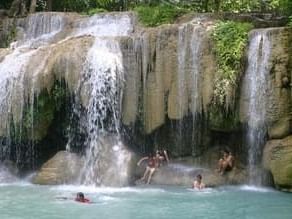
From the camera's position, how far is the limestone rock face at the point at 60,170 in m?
18.0

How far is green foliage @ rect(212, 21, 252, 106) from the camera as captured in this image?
18078 mm

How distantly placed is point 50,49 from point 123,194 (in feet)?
19.9

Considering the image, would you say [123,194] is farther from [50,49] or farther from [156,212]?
[50,49]

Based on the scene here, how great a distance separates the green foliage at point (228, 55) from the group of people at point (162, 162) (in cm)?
166

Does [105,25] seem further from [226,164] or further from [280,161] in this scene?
[280,161]

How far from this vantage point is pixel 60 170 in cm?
1820

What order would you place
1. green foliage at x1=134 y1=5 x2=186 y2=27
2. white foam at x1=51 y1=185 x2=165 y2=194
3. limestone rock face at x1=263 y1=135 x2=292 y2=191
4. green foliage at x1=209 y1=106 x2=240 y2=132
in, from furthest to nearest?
green foliage at x1=134 y1=5 x2=186 y2=27
green foliage at x1=209 y1=106 x2=240 y2=132
white foam at x1=51 y1=185 x2=165 y2=194
limestone rock face at x1=263 y1=135 x2=292 y2=191

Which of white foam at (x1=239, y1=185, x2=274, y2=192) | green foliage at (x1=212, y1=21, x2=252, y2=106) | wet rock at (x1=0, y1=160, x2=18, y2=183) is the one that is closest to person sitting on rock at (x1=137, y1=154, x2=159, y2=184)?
green foliage at (x1=212, y1=21, x2=252, y2=106)

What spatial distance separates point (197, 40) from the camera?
62.5 ft

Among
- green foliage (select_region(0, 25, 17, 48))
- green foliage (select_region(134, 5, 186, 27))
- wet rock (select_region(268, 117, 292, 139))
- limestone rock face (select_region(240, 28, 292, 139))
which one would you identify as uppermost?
green foliage (select_region(134, 5, 186, 27))

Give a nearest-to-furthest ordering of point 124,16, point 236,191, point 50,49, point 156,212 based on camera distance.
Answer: point 156,212 < point 236,191 < point 50,49 < point 124,16

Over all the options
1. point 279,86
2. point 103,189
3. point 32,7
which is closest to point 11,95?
point 103,189

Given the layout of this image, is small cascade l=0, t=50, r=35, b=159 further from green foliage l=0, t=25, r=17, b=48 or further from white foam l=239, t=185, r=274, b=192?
white foam l=239, t=185, r=274, b=192

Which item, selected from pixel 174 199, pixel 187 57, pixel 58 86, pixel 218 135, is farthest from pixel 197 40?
pixel 174 199
